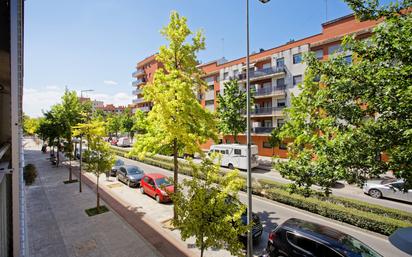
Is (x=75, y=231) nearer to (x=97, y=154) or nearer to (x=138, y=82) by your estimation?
(x=97, y=154)

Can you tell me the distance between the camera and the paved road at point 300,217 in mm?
8595

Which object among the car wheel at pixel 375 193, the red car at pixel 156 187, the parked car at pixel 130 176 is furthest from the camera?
the parked car at pixel 130 176

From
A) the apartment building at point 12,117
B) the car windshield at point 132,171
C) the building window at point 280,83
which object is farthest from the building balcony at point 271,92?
the apartment building at point 12,117

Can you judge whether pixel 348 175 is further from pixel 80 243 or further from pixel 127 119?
pixel 127 119

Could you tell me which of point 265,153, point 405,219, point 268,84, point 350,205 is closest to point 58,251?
point 350,205

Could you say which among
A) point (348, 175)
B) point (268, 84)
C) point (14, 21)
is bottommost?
point (348, 175)

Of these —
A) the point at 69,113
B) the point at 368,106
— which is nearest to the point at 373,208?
the point at 368,106

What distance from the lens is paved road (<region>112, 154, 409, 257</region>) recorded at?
859cm

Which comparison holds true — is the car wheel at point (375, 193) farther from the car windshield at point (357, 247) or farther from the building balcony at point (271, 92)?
the building balcony at point (271, 92)

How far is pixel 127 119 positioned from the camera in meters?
51.6

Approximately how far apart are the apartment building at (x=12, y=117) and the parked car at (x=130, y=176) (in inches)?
548

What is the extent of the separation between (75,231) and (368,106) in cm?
1250

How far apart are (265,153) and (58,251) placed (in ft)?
86.3

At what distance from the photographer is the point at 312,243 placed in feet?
22.4
